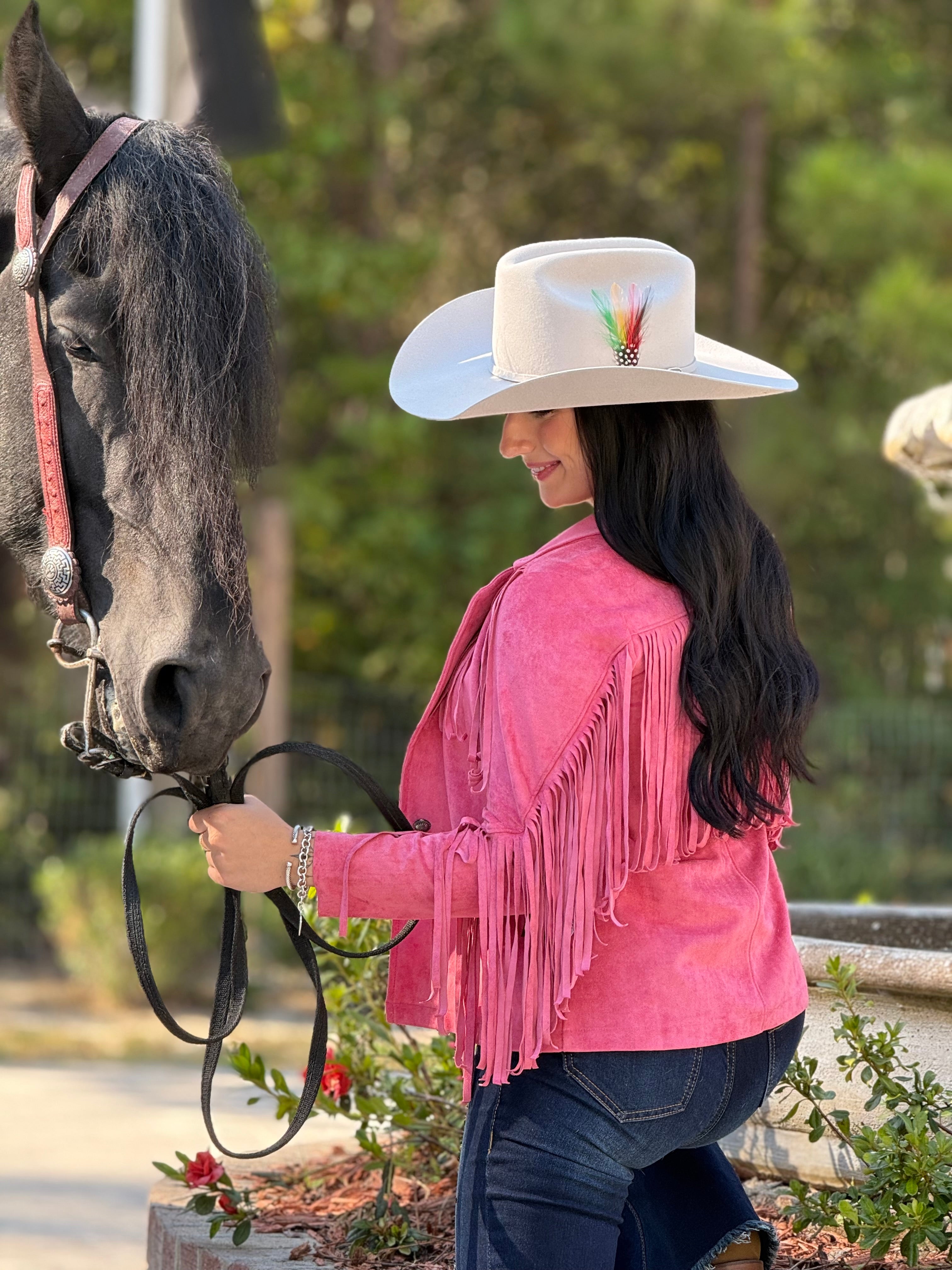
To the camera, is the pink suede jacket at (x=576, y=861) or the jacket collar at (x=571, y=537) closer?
the pink suede jacket at (x=576, y=861)

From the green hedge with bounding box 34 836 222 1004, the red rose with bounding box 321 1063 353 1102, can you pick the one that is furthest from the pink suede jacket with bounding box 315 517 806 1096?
the green hedge with bounding box 34 836 222 1004

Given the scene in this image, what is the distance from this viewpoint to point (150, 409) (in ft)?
6.20

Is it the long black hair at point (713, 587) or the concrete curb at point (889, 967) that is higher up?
the long black hair at point (713, 587)

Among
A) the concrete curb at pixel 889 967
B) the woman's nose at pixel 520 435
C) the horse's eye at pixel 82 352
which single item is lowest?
the concrete curb at pixel 889 967

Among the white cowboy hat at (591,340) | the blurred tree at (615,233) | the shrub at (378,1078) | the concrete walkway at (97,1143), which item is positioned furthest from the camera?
the blurred tree at (615,233)

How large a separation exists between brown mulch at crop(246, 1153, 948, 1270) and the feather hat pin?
1.53 metres

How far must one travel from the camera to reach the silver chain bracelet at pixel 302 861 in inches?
71.5

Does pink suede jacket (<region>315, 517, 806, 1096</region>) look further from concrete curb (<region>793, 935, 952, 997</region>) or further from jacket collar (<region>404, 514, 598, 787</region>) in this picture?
concrete curb (<region>793, 935, 952, 997</region>)

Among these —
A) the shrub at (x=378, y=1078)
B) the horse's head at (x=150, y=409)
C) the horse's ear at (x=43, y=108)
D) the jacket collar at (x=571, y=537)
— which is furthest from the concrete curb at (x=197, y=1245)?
the horse's ear at (x=43, y=108)

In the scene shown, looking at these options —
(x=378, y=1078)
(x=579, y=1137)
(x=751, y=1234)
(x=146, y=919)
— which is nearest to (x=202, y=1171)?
(x=378, y=1078)

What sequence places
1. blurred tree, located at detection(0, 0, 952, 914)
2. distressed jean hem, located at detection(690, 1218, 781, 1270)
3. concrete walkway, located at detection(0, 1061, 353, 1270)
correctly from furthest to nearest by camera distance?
blurred tree, located at detection(0, 0, 952, 914), concrete walkway, located at detection(0, 1061, 353, 1270), distressed jean hem, located at detection(690, 1218, 781, 1270)

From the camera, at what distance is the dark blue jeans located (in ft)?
6.04

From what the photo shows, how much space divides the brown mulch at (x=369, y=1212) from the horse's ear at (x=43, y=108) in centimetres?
184

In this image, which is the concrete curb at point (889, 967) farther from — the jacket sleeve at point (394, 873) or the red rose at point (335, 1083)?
the jacket sleeve at point (394, 873)
